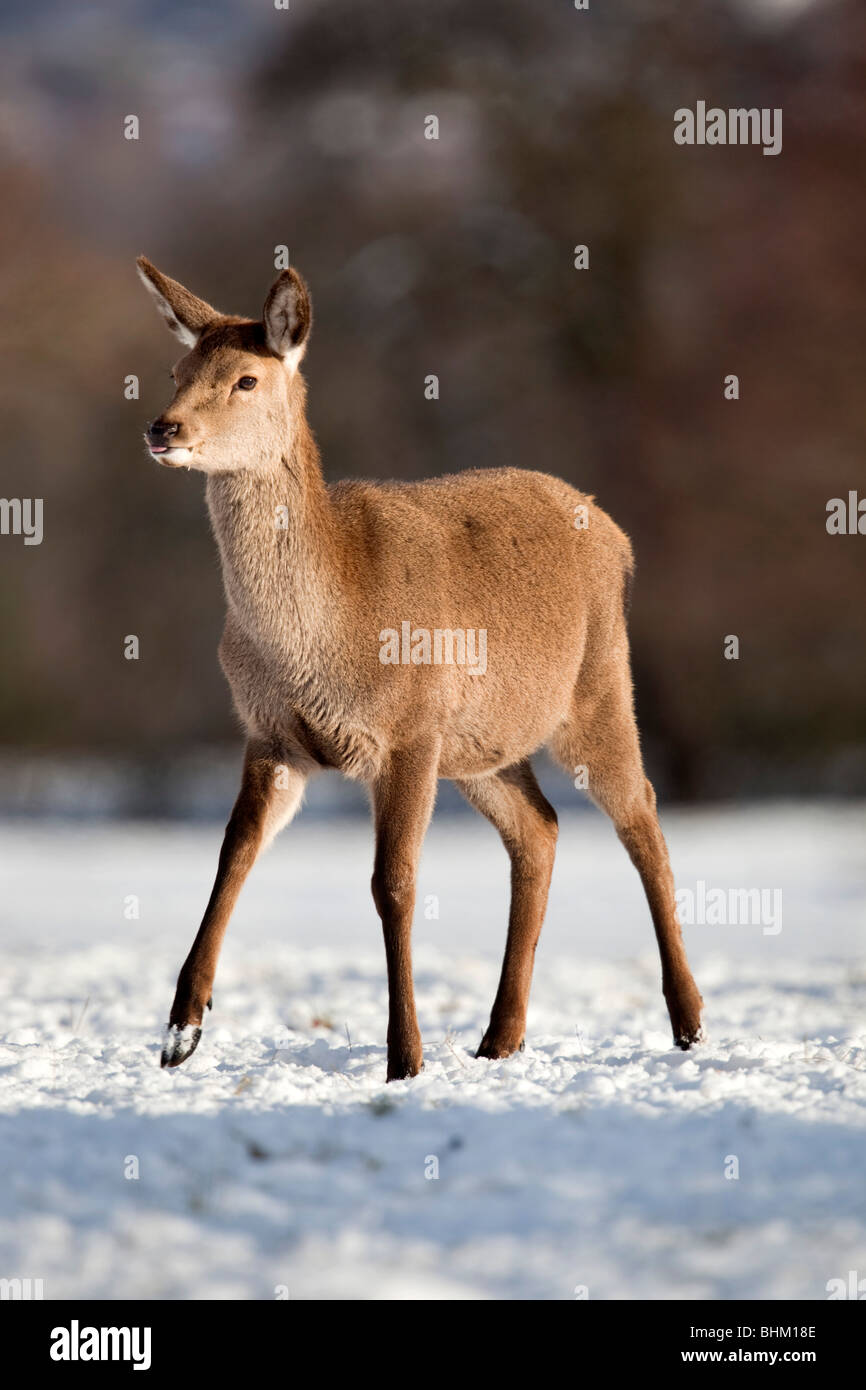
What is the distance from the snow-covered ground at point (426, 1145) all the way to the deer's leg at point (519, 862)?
230 millimetres

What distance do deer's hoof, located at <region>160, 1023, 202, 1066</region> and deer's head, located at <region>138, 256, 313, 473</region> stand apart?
6.61 feet

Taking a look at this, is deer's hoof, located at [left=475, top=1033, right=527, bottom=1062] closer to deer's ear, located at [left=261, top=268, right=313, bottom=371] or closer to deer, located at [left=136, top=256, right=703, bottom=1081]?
deer, located at [left=136, top=256, right=703, bottom=1081]

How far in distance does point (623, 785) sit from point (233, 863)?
6.23ft

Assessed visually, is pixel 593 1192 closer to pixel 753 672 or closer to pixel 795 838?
pixel 795 838

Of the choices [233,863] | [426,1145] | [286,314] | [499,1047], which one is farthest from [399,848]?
[286,314]

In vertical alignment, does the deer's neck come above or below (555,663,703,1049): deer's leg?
above

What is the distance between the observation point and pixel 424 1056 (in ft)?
20.0

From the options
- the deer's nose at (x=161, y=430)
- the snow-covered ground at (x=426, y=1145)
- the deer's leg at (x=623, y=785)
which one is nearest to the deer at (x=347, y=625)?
the deer's nose at (x=161, y=430)

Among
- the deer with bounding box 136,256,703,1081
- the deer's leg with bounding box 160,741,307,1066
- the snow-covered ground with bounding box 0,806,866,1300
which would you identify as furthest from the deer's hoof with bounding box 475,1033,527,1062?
the deer's leg with bounding box 160,741,307,1066

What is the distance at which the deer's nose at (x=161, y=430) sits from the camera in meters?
5.26

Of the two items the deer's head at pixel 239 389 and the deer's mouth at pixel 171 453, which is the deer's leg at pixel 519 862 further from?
the deer's mouth at pixel 171 453

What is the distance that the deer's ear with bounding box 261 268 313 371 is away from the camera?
557 cm

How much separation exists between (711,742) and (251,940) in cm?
965

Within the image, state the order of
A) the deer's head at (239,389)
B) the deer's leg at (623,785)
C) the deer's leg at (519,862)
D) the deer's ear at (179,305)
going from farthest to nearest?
the deer's leg at (623,785)
the deer's leg at (519,862)
the deer's ear at (179,305)
the deer's head at (239,389)
